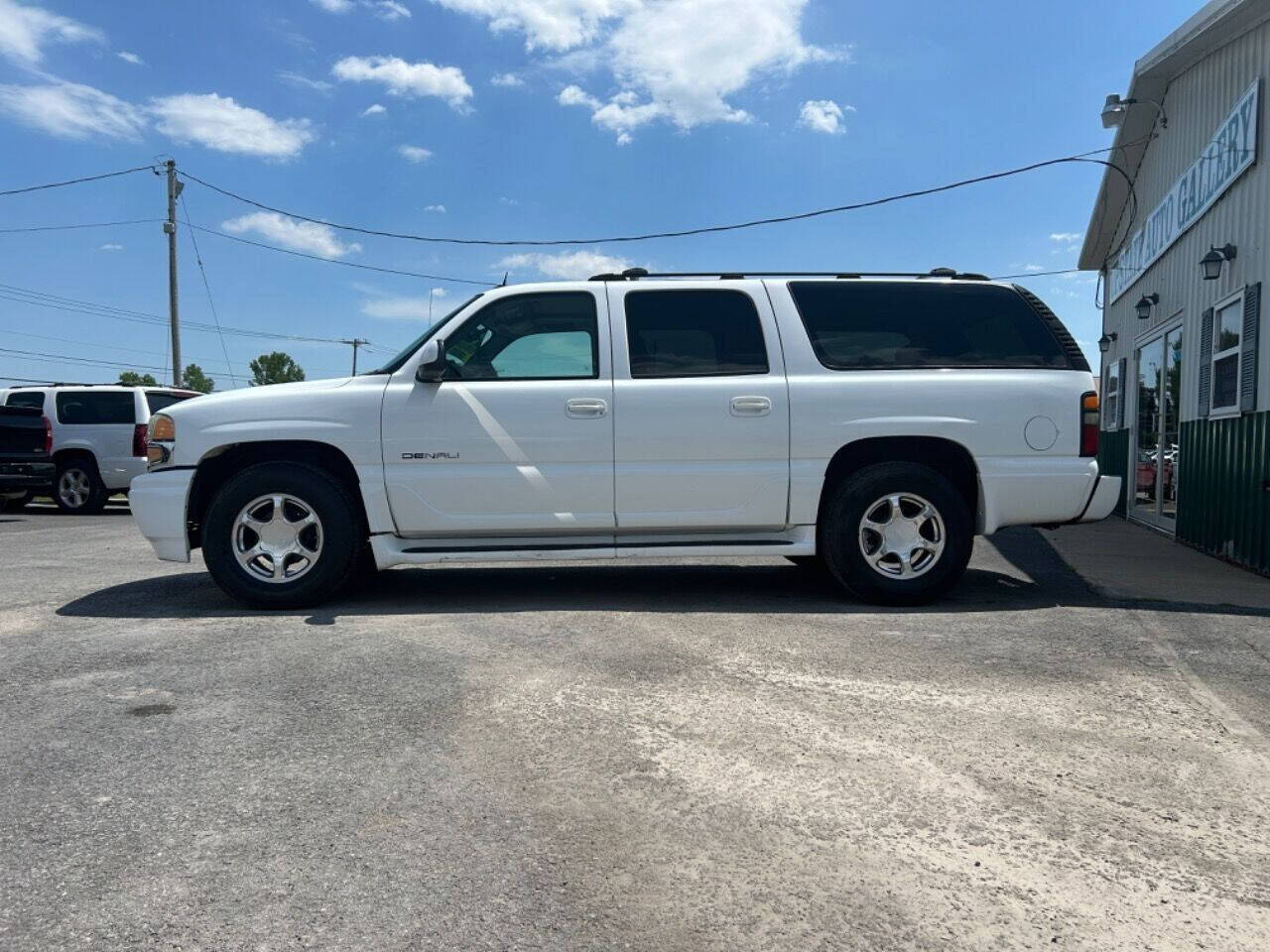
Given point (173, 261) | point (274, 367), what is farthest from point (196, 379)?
point (173, 261)

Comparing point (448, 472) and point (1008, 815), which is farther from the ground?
point (448, 472)

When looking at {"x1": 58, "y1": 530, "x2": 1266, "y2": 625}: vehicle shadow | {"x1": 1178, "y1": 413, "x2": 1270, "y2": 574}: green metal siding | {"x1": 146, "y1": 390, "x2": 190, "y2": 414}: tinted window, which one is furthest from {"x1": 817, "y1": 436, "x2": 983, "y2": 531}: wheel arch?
{"x1": 146, "y1": 390, "x2": 190, "y2": 414}: tinted window

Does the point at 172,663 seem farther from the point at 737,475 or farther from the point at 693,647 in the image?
the point at 737,475

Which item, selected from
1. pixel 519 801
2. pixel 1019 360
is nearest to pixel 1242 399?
pixel 1019 360

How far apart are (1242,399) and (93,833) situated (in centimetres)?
887

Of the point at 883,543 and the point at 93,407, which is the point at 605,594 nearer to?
the point at 883,543

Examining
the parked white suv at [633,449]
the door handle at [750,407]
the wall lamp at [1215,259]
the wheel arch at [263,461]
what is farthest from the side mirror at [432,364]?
the wall lamp at [1215,259]

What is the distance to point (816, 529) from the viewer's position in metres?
5.83

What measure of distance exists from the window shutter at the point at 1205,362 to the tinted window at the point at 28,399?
15.2 m

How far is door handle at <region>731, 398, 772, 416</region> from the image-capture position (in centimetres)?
569

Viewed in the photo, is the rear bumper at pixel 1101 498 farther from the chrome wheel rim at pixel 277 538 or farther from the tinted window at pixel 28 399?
the tinted window at pixel 28 399

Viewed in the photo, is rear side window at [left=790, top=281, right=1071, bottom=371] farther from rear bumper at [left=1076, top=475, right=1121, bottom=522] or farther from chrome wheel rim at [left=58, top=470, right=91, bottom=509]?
chrome wheel rim at [left=58, top=470, right=91, bottom=509]

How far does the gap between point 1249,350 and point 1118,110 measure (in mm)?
5447

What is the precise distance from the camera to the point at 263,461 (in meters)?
5.82
